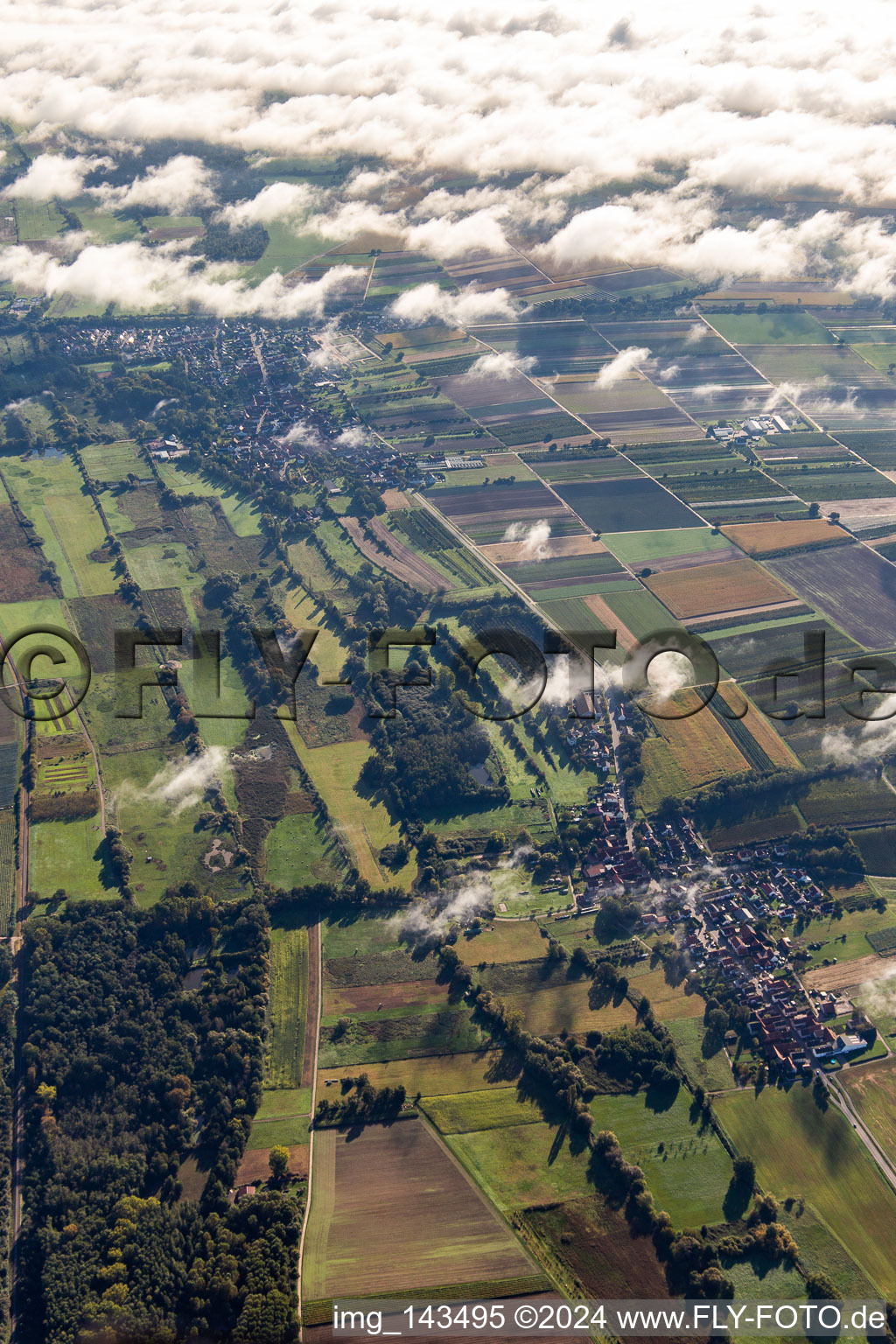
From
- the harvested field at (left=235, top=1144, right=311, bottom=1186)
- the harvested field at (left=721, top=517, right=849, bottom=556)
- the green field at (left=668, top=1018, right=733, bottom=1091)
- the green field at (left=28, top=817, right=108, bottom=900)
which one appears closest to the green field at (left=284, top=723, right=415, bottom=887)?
the green field at (left=28, top=817, right=108, bottom=900)

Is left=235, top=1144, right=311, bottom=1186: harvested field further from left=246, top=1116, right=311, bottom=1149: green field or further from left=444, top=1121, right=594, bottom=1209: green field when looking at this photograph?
left=444, top=1121, right=594, bottom=1209: green field

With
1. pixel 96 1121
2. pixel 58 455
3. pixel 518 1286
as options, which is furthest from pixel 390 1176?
pixel 58 455

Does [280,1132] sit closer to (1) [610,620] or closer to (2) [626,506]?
(1) [610,620]

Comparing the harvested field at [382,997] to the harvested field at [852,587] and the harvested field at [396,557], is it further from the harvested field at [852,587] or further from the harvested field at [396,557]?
the harvested field at [852,587]

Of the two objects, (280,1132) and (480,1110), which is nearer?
(280,1132)

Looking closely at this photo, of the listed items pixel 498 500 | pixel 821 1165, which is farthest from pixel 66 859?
pixel 498 500

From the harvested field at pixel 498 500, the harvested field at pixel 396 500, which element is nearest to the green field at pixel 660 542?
the harvested field at pixel 498 500

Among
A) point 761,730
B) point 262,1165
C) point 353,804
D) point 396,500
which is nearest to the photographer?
point 262,1165
